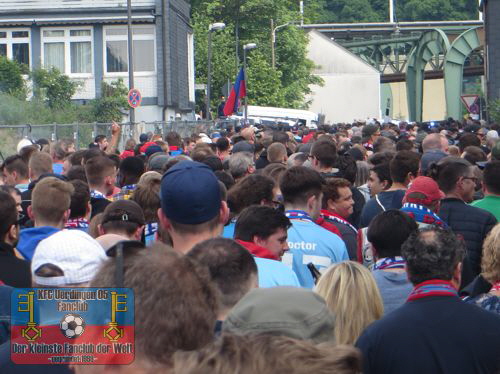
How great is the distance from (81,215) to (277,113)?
48.7 meters

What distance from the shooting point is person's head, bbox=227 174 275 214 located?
7492mm

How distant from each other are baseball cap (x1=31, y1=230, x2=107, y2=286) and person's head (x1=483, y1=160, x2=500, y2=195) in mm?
5121

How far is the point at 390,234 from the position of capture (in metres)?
6.13

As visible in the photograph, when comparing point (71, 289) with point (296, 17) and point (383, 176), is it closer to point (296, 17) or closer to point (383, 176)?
point (383, 176)

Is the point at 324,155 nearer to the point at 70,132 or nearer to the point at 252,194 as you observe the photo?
the point at 252,194

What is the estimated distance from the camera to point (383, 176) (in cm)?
1003

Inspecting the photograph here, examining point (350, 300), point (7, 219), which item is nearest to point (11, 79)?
point (7, 219)

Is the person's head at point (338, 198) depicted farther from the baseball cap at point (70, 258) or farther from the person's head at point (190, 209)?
the baseball cap at point (70, 258)

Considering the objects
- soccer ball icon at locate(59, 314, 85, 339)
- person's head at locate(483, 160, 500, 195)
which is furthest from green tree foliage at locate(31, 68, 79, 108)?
soccer ball icon at locate(59, 314, 85, 339)

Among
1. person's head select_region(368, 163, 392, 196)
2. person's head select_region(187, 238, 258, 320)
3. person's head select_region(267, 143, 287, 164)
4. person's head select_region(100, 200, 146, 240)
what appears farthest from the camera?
person's head select_region(267, 143, 287, 164)

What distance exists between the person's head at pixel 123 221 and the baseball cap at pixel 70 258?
2398 millimetres

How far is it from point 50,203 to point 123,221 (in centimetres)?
51

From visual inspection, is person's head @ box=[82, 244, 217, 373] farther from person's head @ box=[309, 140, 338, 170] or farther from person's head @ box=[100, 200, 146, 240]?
person's head @ box=[309, 140, 338, 170]

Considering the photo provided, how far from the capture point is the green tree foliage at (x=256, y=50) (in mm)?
62125
